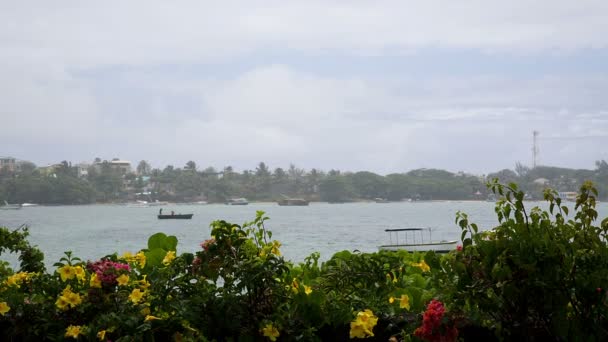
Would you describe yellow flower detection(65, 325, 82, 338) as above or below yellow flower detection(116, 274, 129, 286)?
below

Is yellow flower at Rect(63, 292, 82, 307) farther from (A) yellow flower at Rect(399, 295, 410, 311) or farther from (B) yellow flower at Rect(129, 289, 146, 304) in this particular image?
(A) yellow flower at Rect(399, 295, 410, 311)

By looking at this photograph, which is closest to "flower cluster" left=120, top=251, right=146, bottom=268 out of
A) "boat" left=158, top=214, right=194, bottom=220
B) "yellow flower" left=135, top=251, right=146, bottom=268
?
"yellow flower" left=135, top=251, right=146, bottom=268

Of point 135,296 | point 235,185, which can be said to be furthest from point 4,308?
point 235,185

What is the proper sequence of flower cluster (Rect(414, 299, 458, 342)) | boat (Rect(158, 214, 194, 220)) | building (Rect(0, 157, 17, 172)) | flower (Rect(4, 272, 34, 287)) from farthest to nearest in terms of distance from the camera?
boat (Rect(158, 214, 194, 220)), building (Rect(0, 157, 17, 172)), flower (Rect(4, 272, 34, 287)), flower cluster (Rect(414, 299, 458, 342))

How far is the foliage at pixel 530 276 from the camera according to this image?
7.09 feet

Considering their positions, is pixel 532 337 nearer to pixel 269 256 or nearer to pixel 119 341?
pixel 269 256

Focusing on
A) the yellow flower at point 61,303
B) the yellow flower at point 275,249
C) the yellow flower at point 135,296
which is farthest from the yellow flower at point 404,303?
the yellow flower at point 61,303

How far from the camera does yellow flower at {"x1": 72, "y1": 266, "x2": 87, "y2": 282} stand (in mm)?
2471

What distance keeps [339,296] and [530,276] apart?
0.64 meters

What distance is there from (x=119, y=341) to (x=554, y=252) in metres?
1.33

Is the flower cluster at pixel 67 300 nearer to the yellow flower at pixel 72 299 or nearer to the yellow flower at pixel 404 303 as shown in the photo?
the yellow flower at pixel 72 299

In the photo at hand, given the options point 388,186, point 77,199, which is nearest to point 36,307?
point 77,199

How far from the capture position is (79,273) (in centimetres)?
248

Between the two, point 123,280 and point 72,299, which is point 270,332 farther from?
point 72,299
